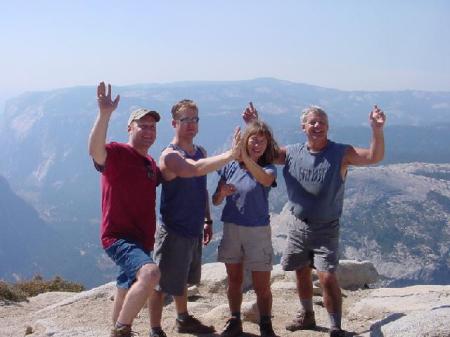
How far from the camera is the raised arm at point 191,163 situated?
5.99 meters

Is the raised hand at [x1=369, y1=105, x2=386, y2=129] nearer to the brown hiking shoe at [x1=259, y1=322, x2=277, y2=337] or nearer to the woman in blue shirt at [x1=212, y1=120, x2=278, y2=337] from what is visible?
the woman in blue shirt at [x1=212, y1=120, x2=278, y2=337]

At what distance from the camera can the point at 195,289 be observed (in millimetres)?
11352

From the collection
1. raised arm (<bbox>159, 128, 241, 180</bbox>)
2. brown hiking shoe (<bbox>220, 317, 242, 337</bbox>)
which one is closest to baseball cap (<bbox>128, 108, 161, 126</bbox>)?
raised arm (<bbox>159, 128, 241, 180</bbox>)

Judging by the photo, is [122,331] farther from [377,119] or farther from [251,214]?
[377,119]

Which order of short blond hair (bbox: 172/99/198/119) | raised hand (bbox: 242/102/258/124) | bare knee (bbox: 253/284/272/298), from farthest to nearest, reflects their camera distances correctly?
raised hand (bbox: 242/102/258/124)
bare knee (bbox: 253/284/272/298)
short blond hair (bbox: 172/99/198/119)

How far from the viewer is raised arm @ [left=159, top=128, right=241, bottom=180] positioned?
19.7ft

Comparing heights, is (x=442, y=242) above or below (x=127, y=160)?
below

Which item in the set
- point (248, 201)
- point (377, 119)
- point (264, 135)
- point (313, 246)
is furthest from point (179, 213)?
point (377, 119)

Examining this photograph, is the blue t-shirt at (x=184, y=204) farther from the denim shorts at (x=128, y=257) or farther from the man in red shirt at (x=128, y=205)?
the denim shorts at (x=128, y=257)

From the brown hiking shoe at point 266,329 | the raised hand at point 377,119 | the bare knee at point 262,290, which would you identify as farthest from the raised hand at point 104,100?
the brown hiking shoe at point 266,329

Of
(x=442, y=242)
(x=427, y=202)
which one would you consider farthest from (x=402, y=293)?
(x=427, y=202)

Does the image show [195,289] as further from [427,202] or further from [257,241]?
[427,202]

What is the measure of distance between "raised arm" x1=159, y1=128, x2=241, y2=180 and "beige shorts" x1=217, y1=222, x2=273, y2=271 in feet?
3.58

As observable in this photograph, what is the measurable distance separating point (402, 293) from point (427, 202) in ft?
596
